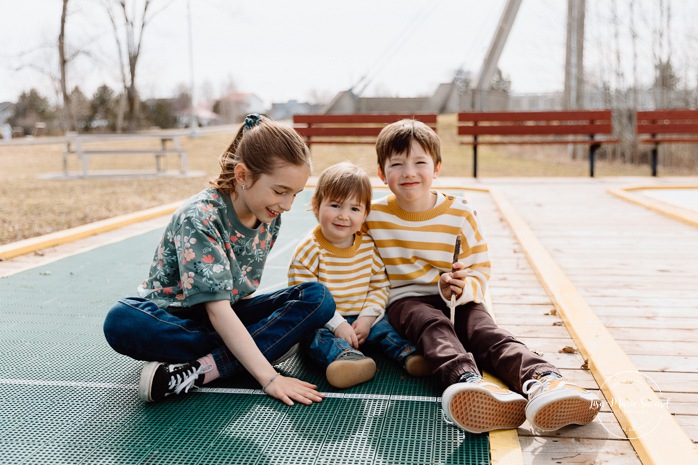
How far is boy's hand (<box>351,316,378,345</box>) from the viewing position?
7.90 ft

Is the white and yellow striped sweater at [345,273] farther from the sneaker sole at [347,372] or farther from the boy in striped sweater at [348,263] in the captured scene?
the sneaker sole at [347,372]

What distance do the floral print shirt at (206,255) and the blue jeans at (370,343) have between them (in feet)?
1.01

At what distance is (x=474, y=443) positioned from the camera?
1717mm

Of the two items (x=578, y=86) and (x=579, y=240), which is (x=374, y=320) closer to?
(x=579, y=240)

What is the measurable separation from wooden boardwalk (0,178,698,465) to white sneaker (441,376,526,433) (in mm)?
47

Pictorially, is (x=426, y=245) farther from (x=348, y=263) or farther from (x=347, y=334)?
(x=347, y=334)

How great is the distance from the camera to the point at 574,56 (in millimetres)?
14266

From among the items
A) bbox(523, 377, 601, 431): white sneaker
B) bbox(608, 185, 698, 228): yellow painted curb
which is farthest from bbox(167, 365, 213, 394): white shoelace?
bbox(608, 185, 698, 228): yellow painted curb

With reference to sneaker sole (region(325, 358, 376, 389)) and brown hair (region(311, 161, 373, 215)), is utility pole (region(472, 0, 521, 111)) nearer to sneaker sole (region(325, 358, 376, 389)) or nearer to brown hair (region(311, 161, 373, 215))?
brown hair (region(311, 161, 373, 215))

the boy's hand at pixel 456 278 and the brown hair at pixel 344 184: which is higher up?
the brown hair at pixel 344 184

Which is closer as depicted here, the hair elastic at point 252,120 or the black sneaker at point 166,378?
the black sneaker at point 166,378

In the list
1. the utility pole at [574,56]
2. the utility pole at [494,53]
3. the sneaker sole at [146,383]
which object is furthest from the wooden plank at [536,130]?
the utility pole at [494,53]

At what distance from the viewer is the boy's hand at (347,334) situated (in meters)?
2.33

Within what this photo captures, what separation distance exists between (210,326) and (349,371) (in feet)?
1.63
